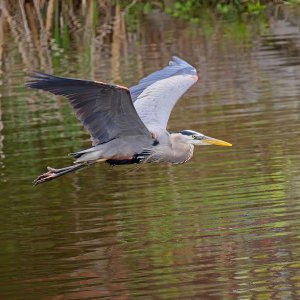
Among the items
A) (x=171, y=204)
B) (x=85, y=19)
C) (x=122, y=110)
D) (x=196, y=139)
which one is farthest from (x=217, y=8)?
(x=122, y=110)

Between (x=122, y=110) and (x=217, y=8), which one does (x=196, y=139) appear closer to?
(x=122, y=110)

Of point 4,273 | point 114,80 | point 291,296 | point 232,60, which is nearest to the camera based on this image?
point 291,296

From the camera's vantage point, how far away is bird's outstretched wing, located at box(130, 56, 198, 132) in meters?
10.2

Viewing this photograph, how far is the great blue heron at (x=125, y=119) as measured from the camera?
8.80 meters

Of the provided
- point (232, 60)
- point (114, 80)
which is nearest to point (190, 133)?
point (114, 80)

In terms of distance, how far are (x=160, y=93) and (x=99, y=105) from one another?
1.42 meters

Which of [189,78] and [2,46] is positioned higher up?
[189,78]

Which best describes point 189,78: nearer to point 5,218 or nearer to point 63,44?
point 5,218

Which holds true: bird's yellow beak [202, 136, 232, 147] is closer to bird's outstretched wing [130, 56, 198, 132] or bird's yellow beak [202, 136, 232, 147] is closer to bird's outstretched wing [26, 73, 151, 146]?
bird's outstretched wing [130, 56, 198, 132]

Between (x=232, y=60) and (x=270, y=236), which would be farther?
(x=232, y=60)

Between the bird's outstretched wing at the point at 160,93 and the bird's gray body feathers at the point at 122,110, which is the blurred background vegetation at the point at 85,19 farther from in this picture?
the bird's gray body feathers at the point at 122,110

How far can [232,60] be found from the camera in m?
19.4

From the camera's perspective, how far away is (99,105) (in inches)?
361

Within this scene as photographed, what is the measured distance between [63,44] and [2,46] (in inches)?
47.2
